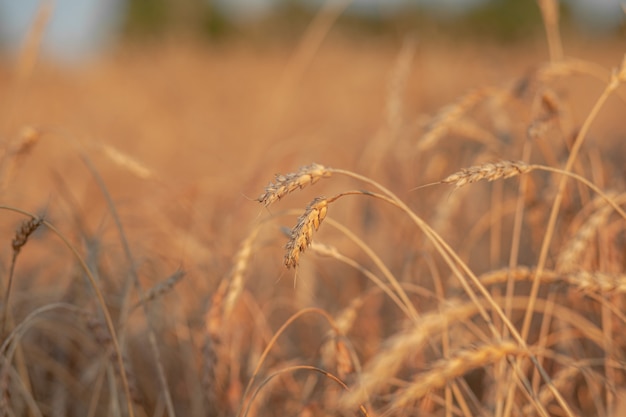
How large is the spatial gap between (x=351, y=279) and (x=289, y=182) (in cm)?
125

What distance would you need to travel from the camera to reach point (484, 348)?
26.7 inches

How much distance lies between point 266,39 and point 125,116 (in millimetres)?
3751

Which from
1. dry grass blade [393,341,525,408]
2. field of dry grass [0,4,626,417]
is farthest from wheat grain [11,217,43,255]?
dry grass blade [393,341,525,408]

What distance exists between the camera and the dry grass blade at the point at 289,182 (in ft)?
2.14

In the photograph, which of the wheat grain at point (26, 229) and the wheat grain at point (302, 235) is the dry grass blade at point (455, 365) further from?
the wheat grain at point (26, 229)

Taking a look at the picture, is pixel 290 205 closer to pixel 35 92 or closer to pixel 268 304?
pixel 268 304

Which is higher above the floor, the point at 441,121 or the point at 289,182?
the point at 441,121

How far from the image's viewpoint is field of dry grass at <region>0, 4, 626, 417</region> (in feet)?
3.00

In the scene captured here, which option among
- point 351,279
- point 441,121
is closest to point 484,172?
point 441,121

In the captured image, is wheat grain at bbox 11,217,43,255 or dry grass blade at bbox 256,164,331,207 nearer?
dry grass blade at bbox 256,164,331,207

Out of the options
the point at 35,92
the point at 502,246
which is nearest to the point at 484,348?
the point at 502,246

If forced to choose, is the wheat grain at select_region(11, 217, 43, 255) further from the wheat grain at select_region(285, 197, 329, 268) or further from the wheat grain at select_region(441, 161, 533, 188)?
the wheat grain at select_region(441, 161, 533, 188)

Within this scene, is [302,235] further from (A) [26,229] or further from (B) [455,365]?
(A) [26,229]

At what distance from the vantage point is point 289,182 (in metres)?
0.68
